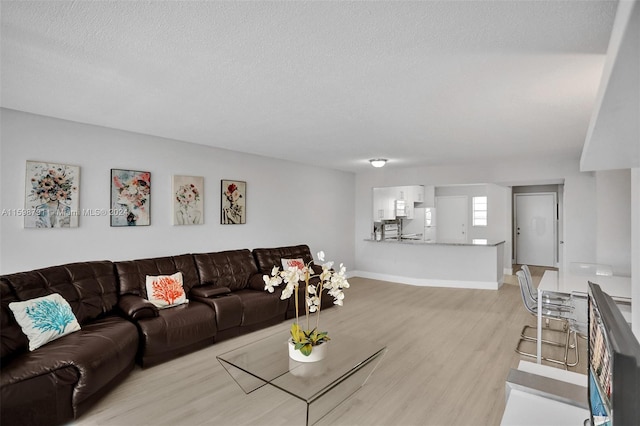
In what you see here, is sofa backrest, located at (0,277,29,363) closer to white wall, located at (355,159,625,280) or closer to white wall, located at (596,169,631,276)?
white wall, located at (355,159,625,280)

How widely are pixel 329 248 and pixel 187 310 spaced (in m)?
4.11

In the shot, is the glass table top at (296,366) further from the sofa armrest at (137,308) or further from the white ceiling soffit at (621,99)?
the white ceiling soffit at (621,99)

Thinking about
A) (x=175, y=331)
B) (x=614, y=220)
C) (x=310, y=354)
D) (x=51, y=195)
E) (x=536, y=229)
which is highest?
(x=51, y=195)

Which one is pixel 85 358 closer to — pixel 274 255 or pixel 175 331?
pixel 175 331

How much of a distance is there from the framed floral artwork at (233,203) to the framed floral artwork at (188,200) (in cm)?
37

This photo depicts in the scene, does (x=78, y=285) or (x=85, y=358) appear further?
(x=78, y=285)

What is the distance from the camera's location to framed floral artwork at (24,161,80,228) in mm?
3408

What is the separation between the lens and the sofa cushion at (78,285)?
2.94 meters

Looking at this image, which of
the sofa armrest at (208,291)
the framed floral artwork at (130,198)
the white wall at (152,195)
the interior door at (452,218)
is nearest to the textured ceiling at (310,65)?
the white wall at (152,195)

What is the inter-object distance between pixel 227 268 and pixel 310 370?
2.64 meters

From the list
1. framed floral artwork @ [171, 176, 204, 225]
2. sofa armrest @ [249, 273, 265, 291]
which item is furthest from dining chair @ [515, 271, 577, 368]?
framed floral artwork @ [171, 176, 204, 225]

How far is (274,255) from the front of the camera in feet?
18.2

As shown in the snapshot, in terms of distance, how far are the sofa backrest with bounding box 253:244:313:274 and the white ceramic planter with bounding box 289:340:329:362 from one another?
8.89ft

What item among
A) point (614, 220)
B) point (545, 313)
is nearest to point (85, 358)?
point (545, 313)
